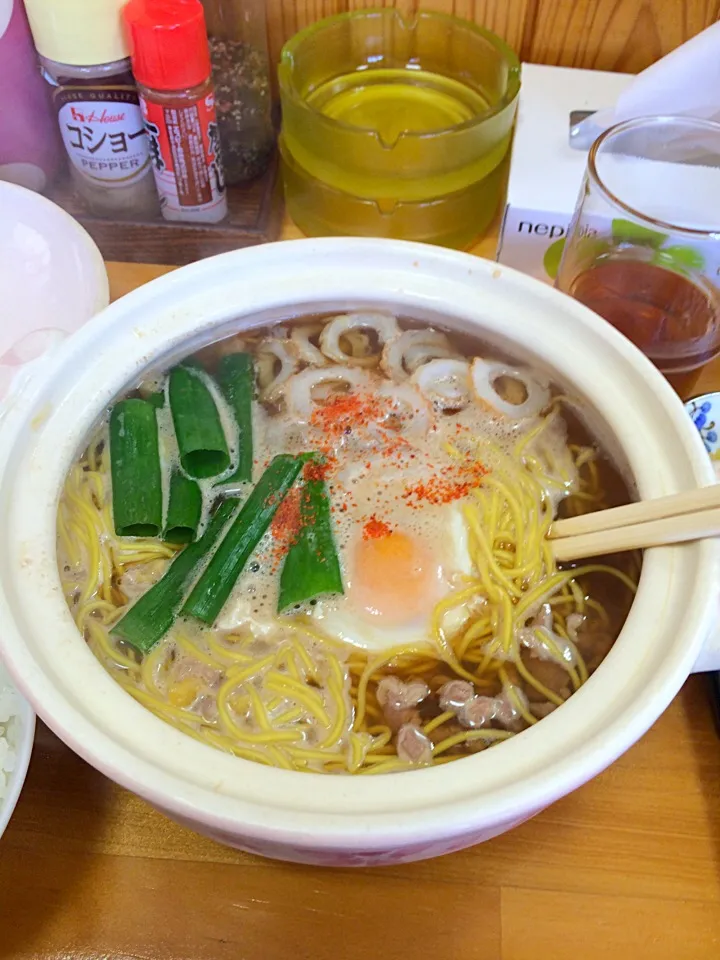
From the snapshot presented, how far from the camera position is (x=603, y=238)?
119 centimetres

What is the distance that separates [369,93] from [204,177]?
384mm

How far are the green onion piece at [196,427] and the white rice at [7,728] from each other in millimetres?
360

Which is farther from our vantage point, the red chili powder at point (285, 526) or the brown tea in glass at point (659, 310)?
the brown tea in glass at point (659, 310)

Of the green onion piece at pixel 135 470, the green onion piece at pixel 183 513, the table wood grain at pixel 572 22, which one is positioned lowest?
the green onion piece at pixel 183 513

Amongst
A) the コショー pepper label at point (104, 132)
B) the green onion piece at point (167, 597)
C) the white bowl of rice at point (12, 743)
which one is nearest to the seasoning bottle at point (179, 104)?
the コショー pepper label at point (104, 132)

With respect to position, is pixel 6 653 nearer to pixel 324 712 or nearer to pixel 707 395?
pixel 324 712

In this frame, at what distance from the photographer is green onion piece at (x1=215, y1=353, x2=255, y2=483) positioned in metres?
1.04

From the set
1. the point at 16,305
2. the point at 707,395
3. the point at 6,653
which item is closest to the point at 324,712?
the point at 6,653

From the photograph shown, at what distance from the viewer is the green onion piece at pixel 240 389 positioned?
3.43ft

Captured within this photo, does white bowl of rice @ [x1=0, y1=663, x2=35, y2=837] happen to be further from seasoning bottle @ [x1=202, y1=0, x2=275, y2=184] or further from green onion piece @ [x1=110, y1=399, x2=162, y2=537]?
seasoning bottle @ [x1=202, y1=0, x2=275, y2=184]

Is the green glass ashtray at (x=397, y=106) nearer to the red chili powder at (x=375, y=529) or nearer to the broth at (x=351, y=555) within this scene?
the broth at (x=351, y=555)

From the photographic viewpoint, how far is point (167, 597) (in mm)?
892

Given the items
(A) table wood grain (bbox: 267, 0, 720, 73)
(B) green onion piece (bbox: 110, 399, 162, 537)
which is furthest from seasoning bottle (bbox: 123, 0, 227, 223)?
(B) green onion piece (bbox: 110, 399, 162, 537)

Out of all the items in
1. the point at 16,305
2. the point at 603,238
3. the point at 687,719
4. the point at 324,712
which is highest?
the point at 603,238
